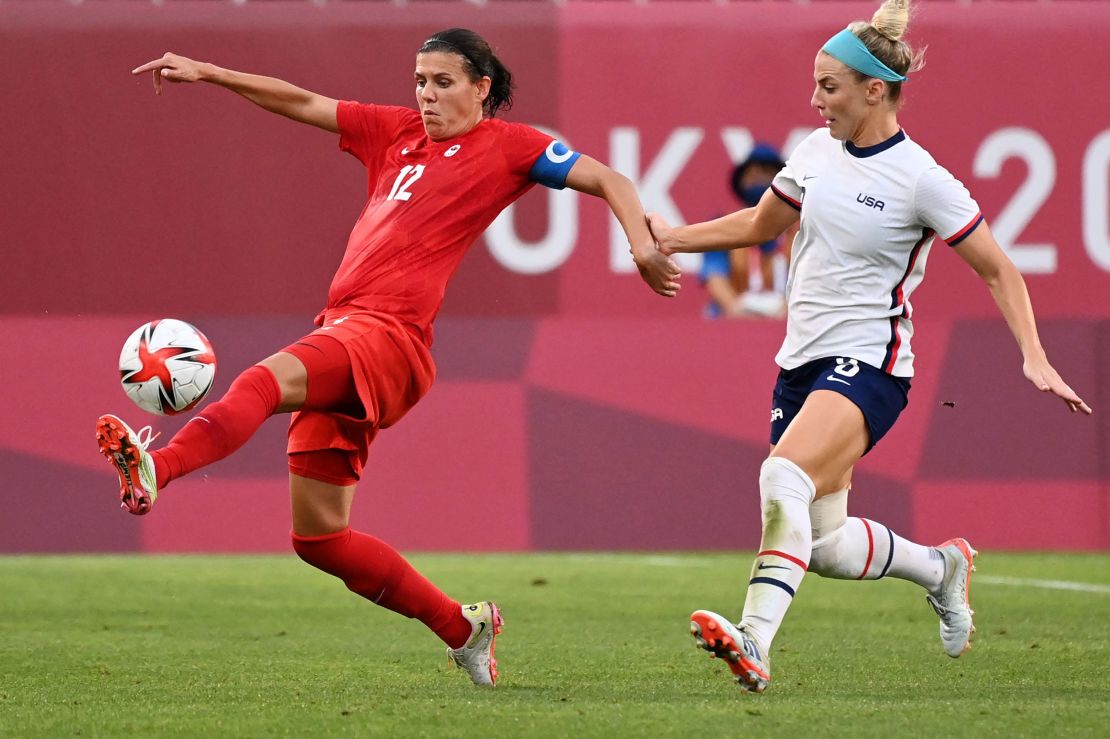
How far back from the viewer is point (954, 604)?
241 inches

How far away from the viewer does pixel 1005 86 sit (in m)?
13.8

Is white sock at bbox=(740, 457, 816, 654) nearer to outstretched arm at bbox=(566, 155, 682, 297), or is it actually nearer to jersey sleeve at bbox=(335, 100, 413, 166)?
outstretched arm at bbox=(566, 155, 682, 297)

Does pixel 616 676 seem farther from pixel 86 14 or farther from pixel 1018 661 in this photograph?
pixel 86 14

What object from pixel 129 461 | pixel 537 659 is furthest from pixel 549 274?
pixel 129 461

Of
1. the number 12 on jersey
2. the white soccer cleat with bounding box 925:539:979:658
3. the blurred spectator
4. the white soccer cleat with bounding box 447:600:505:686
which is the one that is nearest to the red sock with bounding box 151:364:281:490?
the number 12 on jersey

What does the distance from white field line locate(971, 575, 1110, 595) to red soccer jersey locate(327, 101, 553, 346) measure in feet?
15.0

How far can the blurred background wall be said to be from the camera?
11312 millimetres

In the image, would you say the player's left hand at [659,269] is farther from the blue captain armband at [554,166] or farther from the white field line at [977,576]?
the white field line at [977,576]

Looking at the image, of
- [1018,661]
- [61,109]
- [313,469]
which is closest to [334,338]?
[313,469]

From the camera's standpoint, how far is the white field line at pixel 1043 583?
30.4 feet

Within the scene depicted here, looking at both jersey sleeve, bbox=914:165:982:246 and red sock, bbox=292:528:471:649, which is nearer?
jersey sleeve, bbox=914:165:982:246

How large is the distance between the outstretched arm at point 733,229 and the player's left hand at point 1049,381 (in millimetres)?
936

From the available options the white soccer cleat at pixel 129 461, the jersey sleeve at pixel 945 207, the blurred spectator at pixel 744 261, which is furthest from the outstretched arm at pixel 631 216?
the blurred spectator at pixel 744 261

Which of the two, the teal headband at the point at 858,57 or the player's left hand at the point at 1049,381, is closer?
the player's left hand at the point at 1049,381
